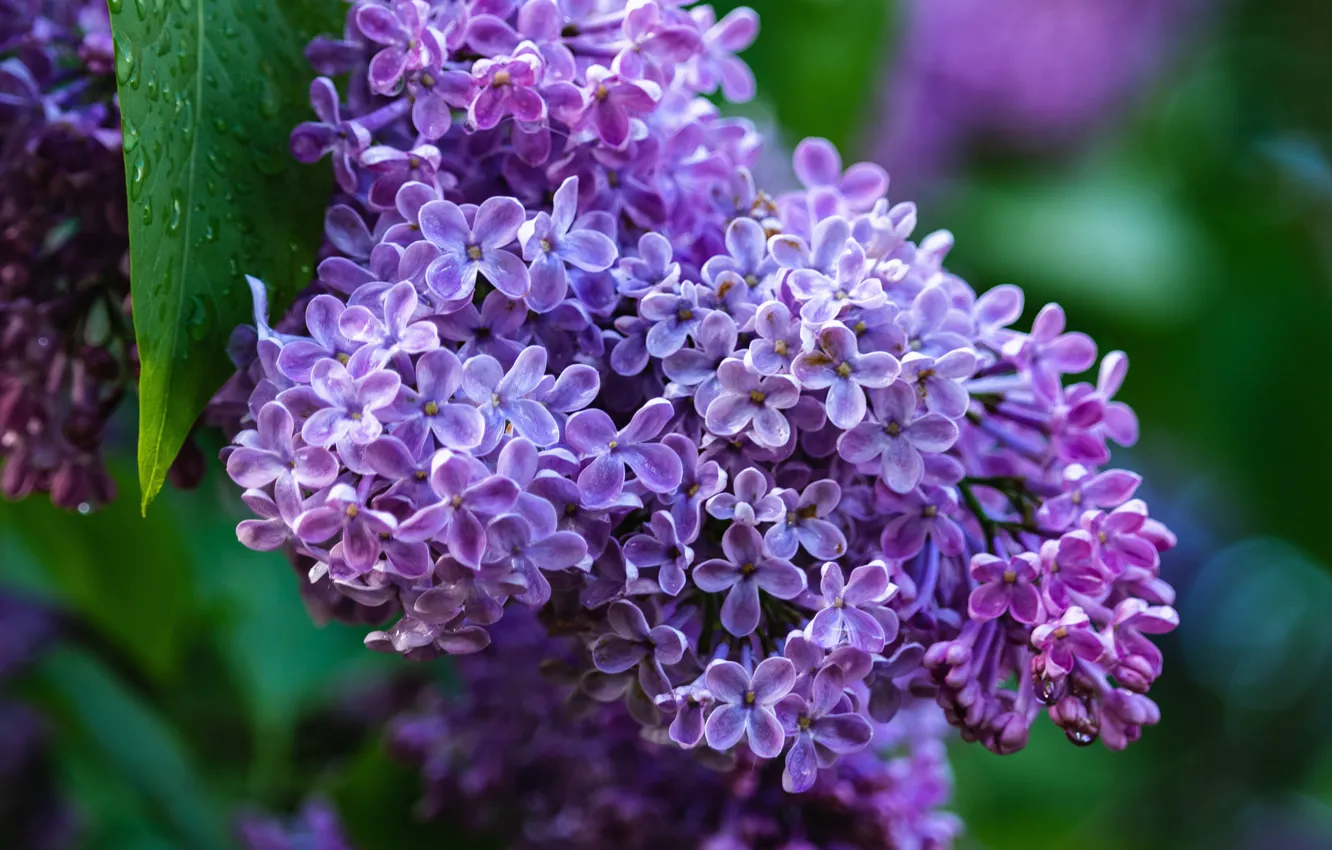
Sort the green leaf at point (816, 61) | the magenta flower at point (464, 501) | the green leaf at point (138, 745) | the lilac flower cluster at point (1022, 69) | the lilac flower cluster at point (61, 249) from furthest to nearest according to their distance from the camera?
the lilac flower cluster at point (1022, 69) → the green leaf at point (816, 61) → the green leaf at point (138, 745) → the lilac flower cluster at point (61, 249) → the magenta flower at point (464, 501)

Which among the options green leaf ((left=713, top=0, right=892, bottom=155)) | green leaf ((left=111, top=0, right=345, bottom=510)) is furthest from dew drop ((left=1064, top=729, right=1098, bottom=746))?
green leaf ((left=713, top=0, right=892, bottom=155))

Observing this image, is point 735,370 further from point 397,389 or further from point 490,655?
point 490,655

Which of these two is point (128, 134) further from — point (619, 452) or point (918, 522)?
point (918, 522)

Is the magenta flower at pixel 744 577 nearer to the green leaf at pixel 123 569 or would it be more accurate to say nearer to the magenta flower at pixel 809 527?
the magenta flower at pixel 809 527

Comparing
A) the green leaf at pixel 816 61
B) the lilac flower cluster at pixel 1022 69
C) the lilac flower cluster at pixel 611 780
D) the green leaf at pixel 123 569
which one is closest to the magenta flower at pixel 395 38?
the lilac flower cluster at pixel 611 780

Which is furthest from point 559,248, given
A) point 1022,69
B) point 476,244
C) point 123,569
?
point 1022,69

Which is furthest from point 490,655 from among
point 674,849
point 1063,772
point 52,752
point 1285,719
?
point 1285,719

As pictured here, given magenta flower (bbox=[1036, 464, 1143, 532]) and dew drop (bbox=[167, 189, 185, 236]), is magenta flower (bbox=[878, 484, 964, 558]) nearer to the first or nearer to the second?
magenta flower (bbox=[1036, 464, 1143, 532])
